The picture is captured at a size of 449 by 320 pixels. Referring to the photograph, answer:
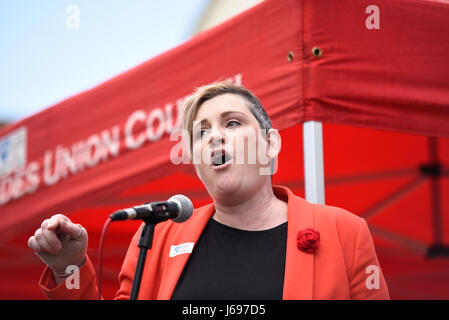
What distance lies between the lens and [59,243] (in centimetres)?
147

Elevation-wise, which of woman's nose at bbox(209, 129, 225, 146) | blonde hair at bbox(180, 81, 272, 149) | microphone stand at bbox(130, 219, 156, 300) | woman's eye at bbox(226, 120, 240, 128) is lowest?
microphone stand at bbox(130, 219, 156, 300)

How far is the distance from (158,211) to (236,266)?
0.34 m

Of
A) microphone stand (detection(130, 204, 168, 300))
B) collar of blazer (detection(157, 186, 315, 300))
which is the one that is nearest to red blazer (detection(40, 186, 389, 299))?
collar of blazer (detection(157, 186, 315, 300))

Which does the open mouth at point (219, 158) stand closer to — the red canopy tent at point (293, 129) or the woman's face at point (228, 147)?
the woman's face at point (228, 147)

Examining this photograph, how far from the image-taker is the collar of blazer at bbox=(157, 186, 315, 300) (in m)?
1.50

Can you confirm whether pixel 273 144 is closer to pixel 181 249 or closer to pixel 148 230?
pixel 181 249

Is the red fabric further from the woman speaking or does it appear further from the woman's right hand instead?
the woman's right hand

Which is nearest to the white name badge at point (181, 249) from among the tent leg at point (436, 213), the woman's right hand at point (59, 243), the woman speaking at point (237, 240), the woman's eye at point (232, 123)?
the woman speaking at point (237, 240)

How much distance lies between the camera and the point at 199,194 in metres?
3.93

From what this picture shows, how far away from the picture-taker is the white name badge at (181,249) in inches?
67.8

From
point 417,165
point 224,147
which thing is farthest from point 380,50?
point 417,165

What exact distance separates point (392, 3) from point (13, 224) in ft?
8.12
